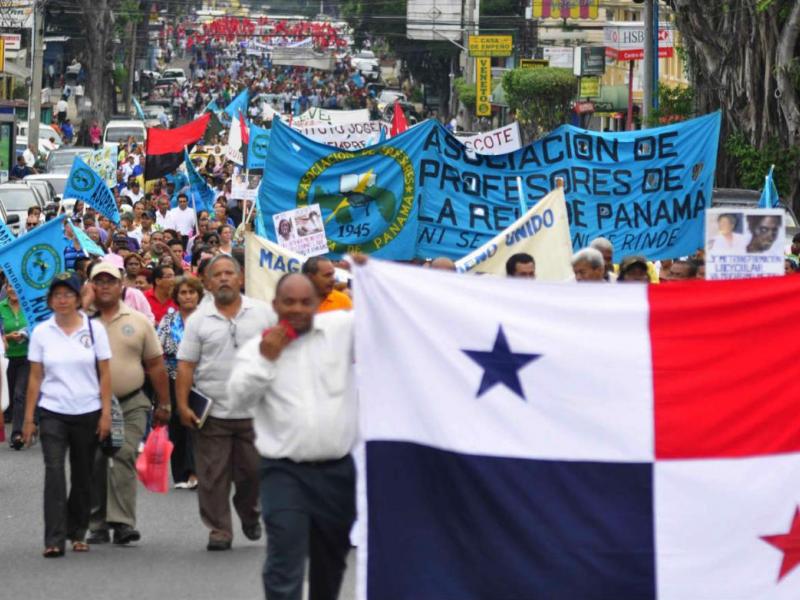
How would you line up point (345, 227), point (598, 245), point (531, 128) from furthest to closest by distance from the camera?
point (531, 128) → point (345, 227) → point (598, 245)

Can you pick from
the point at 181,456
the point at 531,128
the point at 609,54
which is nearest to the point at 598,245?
the point at 181,456

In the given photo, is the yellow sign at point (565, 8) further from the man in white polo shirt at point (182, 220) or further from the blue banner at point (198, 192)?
the man in white polo shirt at point (182, 220)

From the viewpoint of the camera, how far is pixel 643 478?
6891 mm

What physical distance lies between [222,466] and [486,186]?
559 cm

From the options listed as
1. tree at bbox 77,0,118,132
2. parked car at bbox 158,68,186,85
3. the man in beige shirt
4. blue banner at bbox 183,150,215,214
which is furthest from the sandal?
parked car at bbox 158,68,186,85

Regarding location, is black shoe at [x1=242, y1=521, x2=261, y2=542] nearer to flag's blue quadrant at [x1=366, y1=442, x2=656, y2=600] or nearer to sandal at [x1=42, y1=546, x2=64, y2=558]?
sandal at [x1=42, y1=546, x2=64, y2=558]

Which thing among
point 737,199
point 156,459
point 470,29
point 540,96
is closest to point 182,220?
point 737,199

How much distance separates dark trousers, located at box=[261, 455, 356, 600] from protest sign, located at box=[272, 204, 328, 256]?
710 cm

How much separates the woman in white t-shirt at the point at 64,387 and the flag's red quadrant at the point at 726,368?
3.76 meters

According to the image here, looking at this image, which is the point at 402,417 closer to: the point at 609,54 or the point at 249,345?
the point at 249,345

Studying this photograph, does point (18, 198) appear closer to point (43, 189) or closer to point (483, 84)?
point (43, 189)

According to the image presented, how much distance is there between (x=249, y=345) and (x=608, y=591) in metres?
1.66

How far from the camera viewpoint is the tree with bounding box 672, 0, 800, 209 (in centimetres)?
2481

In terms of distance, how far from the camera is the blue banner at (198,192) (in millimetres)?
25375
